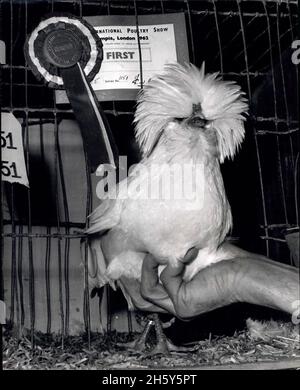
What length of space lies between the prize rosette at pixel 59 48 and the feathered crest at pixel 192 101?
15 cm

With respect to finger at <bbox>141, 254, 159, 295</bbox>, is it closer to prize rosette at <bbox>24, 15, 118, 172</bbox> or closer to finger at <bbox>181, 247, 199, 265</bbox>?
finger at <bbox>181, 247, 199, 265</bbox>

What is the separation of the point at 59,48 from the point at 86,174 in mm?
476

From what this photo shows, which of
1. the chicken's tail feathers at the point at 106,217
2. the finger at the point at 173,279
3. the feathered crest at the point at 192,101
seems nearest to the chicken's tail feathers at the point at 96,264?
the chicken's tail feathers at the point at 106,217

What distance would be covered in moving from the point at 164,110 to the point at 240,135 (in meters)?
0.19

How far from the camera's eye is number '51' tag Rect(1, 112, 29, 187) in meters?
1.36

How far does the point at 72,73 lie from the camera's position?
1.41m

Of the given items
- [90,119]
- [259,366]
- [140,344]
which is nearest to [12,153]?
[90,119]

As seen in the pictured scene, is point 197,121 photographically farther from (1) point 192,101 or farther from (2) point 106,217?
(2) point 106,217

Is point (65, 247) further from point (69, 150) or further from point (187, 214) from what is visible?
point (187, 214)

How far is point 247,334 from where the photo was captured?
1620 millimetres

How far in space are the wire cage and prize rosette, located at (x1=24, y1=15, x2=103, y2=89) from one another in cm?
23

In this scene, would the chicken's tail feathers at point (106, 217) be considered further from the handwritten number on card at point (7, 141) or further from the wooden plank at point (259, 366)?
the wooden plank at point (259, 366)

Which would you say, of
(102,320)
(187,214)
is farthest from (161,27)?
(102,320)

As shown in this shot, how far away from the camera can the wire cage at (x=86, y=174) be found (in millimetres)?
1725
